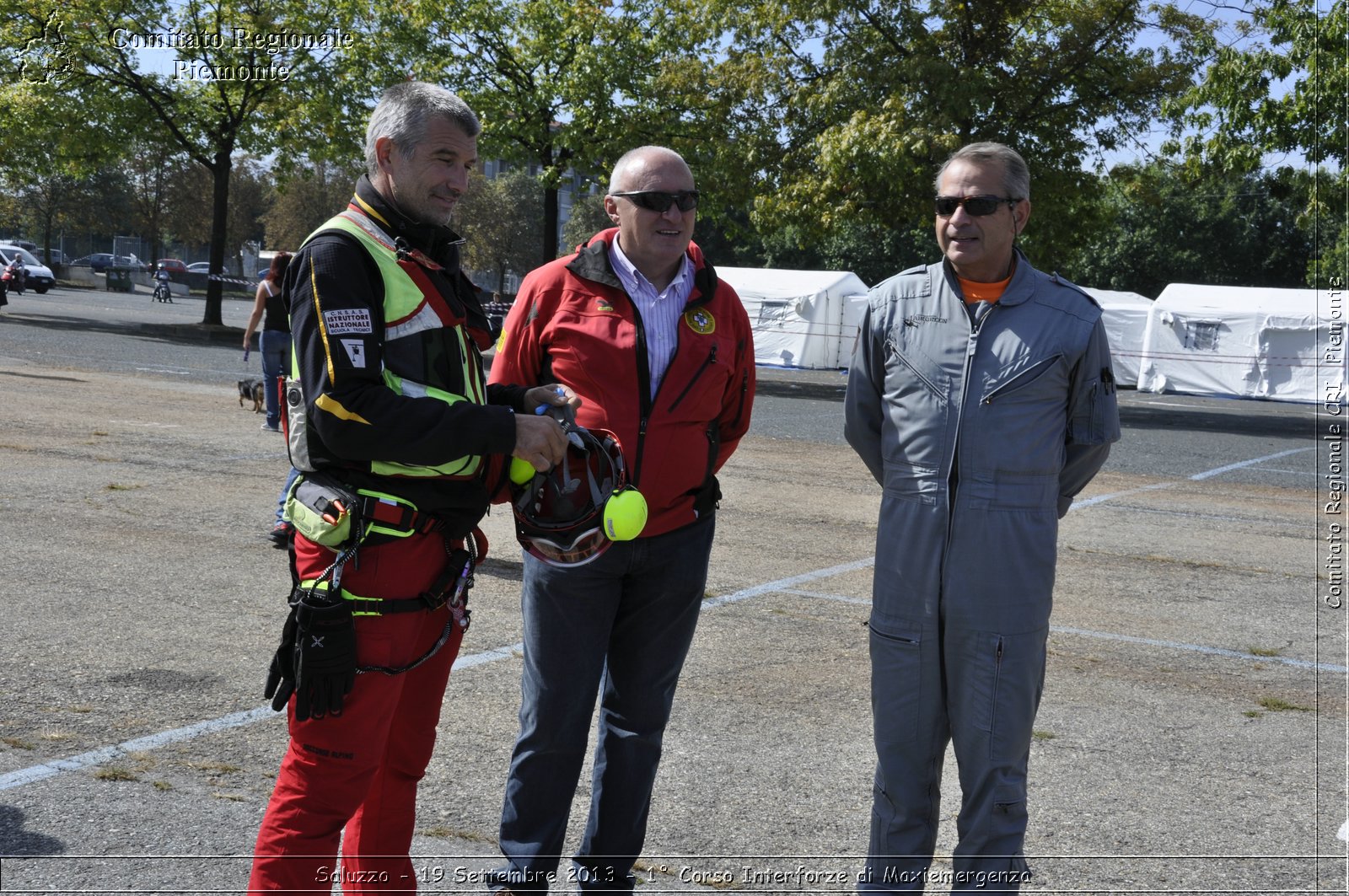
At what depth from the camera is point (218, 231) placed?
1244 inches

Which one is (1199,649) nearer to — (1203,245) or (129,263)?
(1203,245)

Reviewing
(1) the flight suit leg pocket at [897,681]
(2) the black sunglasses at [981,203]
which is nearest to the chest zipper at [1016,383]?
(2) the black sunglasses at [981,203]

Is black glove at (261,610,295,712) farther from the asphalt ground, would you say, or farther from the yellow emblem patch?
the yellow emblem patch

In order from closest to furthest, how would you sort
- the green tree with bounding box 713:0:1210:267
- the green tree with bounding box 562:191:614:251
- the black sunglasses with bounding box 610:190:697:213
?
the black sunglasses with bounding box 610:190:697:213
the green tree with bounding box 713:0:1210:267
the green tree with bounding box 562:191:614:251

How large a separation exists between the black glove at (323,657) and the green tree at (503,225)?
214 feet

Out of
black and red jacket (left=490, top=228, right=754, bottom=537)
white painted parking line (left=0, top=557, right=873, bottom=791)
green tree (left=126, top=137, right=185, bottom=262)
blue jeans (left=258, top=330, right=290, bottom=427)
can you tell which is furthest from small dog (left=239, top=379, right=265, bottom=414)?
green tree (left=126, top=137, right=185, bottom=262)

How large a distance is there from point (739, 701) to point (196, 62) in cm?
2792

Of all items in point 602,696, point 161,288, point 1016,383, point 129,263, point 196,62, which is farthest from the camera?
point 129,263

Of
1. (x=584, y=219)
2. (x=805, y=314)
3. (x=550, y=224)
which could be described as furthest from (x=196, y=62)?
(x=584, y=219)

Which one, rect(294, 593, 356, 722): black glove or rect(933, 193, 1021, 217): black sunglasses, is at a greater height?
rect(933, 193, 1021, 217): black sunglasses

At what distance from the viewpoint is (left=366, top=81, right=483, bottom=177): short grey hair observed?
2889 mm

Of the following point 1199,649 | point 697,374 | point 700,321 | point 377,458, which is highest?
point 700,321

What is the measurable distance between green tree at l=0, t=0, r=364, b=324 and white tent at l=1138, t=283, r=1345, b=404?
20769 millimetres

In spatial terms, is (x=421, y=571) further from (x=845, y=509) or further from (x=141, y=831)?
(x=845, y=509)
